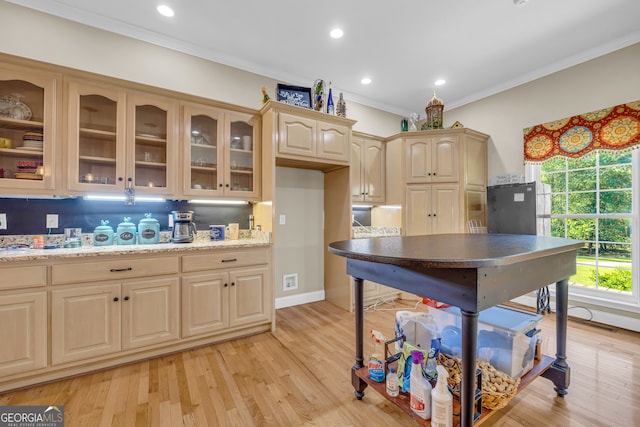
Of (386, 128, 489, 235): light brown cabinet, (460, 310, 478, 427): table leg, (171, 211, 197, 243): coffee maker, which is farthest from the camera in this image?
(386, 128, 489, 235): light brown cabinet

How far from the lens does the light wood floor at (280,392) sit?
1.56 meters

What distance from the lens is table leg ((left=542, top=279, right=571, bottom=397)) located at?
5.69ft

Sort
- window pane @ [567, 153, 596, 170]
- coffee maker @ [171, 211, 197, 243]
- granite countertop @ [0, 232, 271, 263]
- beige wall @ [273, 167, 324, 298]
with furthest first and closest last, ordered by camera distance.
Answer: beige wall @ [273, 167, 324, 298] → window pane @ [567, 153, 596, 170] → coffee maker @ [171, 211, 197, 243] → granite countertop @ [0, 232, 271, 263]

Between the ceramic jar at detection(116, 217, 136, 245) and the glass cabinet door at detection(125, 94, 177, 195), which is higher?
the glass cabinet door at detection(125, 94, 177, 195)

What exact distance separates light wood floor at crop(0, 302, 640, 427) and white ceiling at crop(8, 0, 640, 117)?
291cm

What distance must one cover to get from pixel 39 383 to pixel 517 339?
311 cm

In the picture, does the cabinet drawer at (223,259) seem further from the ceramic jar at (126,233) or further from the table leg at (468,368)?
the table leg at (468,368)

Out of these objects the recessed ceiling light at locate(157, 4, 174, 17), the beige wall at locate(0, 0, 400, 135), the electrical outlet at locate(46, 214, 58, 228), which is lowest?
the electrical outlet at locate(46, 214, 58, 228)

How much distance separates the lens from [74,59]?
→ 235 centimetres

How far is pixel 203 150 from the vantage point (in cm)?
272

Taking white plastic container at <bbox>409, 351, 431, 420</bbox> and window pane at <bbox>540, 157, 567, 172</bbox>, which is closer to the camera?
white plastic container at <bbox>409, 351, 431, 420</bbox>

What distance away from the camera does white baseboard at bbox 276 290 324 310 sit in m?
3.41

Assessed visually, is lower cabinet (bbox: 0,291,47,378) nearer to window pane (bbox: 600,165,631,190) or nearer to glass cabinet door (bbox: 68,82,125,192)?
glass cabinet door (bbox: 68,82,125,192)

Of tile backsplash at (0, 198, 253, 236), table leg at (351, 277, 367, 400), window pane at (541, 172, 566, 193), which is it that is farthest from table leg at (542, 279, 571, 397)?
tile backsplash at (0, 198, 253, 236)
